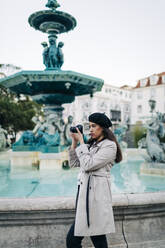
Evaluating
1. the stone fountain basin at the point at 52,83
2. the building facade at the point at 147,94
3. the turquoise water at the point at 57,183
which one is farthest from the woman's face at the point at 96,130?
the building facade at the point at 147,94

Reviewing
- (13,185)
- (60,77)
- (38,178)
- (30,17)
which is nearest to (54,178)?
(38,178)

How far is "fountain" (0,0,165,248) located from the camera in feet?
8.98

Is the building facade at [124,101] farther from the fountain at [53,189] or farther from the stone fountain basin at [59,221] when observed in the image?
the stone fountain basin at [59,221]

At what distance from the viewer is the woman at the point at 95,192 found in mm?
2066

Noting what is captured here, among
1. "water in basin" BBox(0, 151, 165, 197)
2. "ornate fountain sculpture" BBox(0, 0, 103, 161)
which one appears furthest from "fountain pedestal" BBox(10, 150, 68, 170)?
"water in basin" BBox(0, 151, 165, 197)

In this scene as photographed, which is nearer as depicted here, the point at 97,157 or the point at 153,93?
the point at 97,157

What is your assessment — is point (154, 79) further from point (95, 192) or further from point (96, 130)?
point (95, 192)

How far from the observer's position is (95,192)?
6.86 feet

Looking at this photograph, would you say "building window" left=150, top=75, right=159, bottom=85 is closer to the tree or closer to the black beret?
the tree

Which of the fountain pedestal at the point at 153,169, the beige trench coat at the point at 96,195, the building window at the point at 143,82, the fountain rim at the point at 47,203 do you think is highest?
the building window at the point at 143,82

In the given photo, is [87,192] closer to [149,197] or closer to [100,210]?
[100,210]

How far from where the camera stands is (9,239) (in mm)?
2738

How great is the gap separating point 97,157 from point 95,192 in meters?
0.32

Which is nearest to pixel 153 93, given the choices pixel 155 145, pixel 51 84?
pixel 51 84
